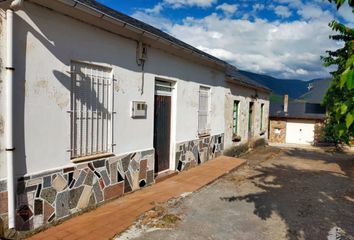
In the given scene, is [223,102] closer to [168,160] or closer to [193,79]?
[193,79]

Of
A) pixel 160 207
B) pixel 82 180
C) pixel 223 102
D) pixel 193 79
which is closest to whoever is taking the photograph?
pixel 82 180

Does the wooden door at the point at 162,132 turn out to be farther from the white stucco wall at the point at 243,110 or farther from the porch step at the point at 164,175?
the white stucco wall at the point at 243,110

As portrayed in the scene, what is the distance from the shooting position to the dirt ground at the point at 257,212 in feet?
14.8

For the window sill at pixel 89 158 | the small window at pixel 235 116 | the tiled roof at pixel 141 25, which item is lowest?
the window sill at pixel 89 158

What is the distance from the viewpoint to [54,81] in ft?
14.2

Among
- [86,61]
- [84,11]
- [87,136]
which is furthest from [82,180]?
[84,11]

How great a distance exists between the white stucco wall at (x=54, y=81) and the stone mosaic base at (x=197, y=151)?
2.12 meters

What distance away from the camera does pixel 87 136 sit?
200 inches

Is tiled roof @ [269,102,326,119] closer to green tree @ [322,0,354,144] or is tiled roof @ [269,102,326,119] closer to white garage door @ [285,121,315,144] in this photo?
white garage door @ [285,121,315,144]

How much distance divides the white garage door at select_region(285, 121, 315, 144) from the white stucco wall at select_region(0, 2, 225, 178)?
27749mm

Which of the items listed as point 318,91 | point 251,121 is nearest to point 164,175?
point 251,121

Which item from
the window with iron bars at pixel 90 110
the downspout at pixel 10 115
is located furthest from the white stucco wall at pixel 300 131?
the downspout at pixel 10 115

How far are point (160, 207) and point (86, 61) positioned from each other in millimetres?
2980

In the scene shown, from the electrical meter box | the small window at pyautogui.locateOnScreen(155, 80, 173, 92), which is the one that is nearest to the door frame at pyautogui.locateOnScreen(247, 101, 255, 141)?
the small window at pyautogui.locateOnScreen(155, 80, 173, 92)
